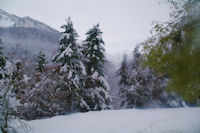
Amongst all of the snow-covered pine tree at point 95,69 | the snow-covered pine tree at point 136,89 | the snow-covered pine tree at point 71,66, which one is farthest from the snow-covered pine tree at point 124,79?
the snow-covered pine tree at point 71,66

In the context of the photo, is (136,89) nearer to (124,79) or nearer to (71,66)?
(124,79)

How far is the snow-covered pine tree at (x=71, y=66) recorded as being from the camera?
10.5 metres

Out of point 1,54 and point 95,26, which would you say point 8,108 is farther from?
point 95,26

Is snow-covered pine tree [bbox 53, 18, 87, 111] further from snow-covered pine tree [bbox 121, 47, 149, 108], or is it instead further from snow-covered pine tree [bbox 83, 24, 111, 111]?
snow-covered pine tree [bbox 121, 47, 149, 108]

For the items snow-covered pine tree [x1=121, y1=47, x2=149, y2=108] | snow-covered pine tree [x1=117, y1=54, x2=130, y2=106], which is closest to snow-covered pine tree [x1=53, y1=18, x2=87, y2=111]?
snow-covered pine tree [x1=121, y1=47, x2=149, y2=108]

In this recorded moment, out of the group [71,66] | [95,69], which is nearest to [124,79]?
[95,69]

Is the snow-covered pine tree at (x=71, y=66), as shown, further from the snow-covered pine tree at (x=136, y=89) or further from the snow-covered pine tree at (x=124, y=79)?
the snow-covered pine tree at (x=124, y=79)

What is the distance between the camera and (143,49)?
427 centimetres

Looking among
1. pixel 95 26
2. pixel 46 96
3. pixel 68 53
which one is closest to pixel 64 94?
pixel 46 96

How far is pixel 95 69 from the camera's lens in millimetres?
12406

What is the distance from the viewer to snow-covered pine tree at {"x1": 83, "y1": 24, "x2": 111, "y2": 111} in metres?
11.8

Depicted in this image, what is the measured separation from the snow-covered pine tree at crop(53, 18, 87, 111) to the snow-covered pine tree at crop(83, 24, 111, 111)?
107cm

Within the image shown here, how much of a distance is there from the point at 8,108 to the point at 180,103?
17627 mm

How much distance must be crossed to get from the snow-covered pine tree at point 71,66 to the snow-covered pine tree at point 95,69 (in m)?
1.07
